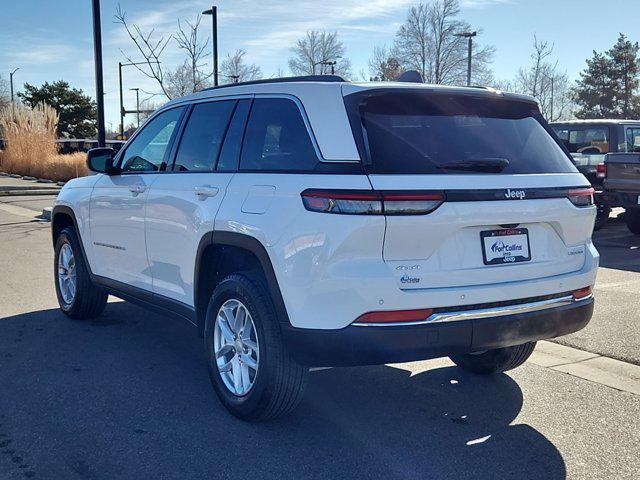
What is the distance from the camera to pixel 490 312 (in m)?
3.59

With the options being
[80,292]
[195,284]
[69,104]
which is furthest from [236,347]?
[69,104]

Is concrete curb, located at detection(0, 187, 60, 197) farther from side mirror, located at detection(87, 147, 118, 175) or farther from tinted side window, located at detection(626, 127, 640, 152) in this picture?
→ side mirror, located at detection(87, 147, 118, 175)

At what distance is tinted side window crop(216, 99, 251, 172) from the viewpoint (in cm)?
429

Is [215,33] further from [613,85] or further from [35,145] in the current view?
[613,85]

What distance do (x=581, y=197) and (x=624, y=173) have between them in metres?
8.13

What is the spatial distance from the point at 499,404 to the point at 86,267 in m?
3.68

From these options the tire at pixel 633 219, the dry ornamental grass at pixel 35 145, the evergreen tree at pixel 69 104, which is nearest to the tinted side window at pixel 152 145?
the tire at pixel 633 219

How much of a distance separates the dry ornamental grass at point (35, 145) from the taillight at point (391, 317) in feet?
76.6

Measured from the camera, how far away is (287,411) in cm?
391

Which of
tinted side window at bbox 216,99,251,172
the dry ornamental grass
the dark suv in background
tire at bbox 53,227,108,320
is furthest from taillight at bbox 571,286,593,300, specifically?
the dry ornamental grass

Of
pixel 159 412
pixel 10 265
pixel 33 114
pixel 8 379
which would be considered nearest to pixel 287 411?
pixel 159 412

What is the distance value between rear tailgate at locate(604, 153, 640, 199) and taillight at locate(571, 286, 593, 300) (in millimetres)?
7960

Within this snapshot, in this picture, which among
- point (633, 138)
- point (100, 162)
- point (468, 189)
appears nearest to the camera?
point (468, 189)

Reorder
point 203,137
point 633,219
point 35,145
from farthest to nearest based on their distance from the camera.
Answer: point 35,145 → point 633,219 → point 203,137
